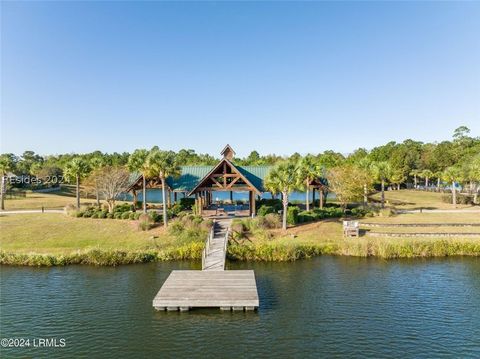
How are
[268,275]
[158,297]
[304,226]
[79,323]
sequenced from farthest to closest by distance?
[304,226], [268,275], [158,297], [79,323]

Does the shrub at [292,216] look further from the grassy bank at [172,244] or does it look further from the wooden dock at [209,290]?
the wooden dock at [209,290]

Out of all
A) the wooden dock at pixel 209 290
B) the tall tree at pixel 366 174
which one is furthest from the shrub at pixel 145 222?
the tall tree at pixel 366 174

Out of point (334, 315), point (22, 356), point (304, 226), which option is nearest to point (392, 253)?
point (304, 226)

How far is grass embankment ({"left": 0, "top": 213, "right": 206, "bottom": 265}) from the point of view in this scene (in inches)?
1248

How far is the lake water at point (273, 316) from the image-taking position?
17.6 meters

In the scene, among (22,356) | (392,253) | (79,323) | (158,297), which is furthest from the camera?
(392,253)

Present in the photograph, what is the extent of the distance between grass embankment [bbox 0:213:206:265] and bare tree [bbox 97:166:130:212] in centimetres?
493

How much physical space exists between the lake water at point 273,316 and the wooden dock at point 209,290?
593 millimetres

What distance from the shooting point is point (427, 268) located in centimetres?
2939

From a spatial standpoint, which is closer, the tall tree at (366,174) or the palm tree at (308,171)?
the palm tree at (308,171)

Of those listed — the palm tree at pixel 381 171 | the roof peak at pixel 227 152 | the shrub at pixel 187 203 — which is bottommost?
the shrub at pixel 187 203

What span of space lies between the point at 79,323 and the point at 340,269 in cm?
1956

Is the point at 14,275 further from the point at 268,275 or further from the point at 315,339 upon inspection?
the point at 315,339

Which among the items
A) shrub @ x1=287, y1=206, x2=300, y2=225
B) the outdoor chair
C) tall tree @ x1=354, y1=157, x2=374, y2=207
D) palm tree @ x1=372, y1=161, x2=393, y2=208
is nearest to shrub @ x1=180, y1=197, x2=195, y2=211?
shrub @ x1=287, y1=206, x2=300, y2=225
